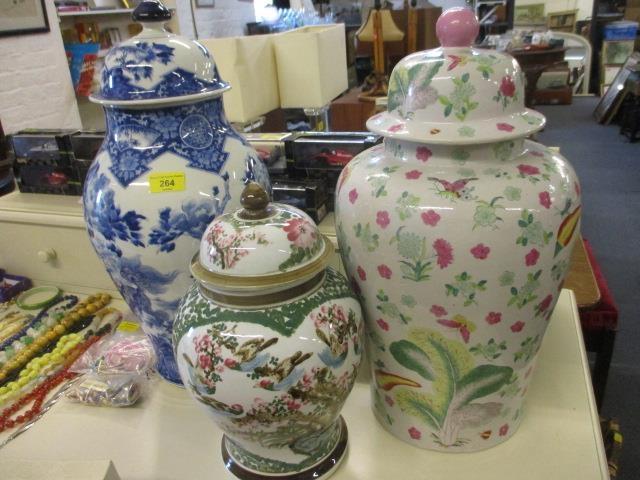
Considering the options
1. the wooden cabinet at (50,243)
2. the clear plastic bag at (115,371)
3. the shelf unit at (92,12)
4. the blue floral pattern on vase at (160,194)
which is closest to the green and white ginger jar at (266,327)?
the blue floral pattern on vase at (160,194)

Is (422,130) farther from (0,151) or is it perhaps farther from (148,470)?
(0,151)

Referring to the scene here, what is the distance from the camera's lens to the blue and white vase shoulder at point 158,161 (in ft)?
2.31

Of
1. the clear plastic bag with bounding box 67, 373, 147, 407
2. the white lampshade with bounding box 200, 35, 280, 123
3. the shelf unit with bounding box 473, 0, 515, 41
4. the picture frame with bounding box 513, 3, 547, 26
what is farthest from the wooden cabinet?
the picture frame with bounding box 513, 3, 547, 26

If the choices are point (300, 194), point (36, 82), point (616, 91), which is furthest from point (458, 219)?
point (616, 91)

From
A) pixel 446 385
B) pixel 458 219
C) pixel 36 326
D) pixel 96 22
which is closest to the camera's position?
pixel 458 219

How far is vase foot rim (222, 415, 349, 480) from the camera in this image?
0.70 m

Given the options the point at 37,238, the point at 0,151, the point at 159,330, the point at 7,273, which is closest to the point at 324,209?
the point at 159,330

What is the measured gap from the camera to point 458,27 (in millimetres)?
590

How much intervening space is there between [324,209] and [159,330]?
383 mm

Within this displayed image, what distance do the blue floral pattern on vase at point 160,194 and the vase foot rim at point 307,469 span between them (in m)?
0.24

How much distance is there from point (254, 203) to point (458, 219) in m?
0.21

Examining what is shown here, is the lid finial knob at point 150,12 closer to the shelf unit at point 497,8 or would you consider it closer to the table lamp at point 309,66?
the table lamp at point 309,66

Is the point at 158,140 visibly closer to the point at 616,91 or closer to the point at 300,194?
the point at 300,194

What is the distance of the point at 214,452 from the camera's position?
76cm
